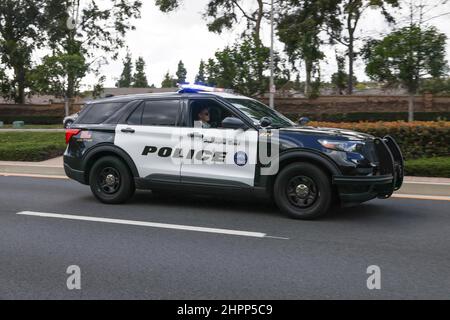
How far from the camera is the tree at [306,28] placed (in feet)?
110

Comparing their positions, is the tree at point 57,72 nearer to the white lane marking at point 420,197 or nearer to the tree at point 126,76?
the white lane marking at point 420,197

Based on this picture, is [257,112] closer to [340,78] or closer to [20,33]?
[340,78]

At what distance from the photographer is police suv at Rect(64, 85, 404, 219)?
6.54 meters

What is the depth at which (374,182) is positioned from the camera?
645 cm

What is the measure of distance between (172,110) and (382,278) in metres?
4.11

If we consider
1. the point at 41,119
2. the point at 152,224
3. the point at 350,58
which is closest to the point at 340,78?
the point at 350,58

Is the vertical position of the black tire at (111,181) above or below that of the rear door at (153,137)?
below

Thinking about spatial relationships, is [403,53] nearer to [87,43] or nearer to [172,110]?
[172,110]

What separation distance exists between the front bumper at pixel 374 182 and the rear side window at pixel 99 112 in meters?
3.63

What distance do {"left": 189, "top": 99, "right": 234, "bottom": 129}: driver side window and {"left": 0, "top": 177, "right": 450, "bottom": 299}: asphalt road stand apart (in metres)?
1.24

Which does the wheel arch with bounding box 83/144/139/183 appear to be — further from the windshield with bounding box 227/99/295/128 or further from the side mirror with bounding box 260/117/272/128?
the side mirror with bounding box 260/117/272/128

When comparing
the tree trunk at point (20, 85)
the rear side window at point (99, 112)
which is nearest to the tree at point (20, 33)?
the tree trunk at point (20, 85)

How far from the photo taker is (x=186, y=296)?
4266mm

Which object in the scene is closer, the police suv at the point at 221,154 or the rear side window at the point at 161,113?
the police suv at the point at 221,154
